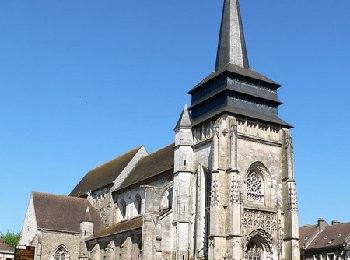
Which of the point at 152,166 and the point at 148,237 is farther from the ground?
the point at 152,166

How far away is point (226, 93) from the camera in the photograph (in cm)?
3253

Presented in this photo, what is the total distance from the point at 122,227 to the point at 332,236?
18183mm

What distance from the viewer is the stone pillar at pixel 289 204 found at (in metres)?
31.1

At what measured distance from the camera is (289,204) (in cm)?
3183

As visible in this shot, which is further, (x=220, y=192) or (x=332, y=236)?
(x=332, y=236)

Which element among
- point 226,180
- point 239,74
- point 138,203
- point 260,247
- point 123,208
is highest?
point 239,74

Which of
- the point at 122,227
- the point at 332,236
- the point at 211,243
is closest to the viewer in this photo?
the point at 211,243

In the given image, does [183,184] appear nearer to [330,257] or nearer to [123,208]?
[123,208]

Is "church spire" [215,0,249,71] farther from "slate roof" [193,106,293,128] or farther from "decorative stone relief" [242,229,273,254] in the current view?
"decorative stone relief" [242,229,273,254]

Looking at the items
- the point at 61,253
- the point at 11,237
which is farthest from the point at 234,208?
the point at 11,237

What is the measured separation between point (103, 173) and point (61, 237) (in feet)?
25.7

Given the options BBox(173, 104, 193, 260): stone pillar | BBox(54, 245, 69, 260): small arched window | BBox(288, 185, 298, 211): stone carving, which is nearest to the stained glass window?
BBox(54, 245, 69, 260): small arched window

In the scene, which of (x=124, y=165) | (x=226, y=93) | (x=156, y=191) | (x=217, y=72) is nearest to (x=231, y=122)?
(x=226, y=93)

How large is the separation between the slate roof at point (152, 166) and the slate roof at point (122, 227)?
9.64 ft
